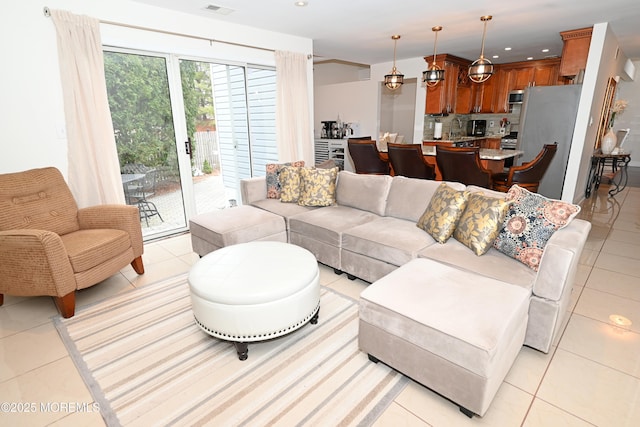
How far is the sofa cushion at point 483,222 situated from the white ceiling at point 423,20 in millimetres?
2511

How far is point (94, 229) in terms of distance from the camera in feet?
9.55

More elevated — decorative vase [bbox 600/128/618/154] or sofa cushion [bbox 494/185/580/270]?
decorative vase [bbox 600/128/618/154]

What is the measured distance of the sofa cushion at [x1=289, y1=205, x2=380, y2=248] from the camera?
2.93 m

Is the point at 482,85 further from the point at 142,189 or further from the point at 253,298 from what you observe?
the point at 253,298

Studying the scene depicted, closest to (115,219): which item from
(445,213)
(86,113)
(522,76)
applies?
(86,113)

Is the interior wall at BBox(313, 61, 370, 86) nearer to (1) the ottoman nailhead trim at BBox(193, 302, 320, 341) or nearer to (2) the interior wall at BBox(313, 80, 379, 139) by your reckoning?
(2) the interior wall at BBox(313, 80, 379, 139)

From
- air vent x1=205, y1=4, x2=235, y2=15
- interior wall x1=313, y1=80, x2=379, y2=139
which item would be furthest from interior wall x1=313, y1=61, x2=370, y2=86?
air vent x1=205, y1=4, x2=235, y2=15

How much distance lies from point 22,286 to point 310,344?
2090 millimetres

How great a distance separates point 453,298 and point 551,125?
453cm

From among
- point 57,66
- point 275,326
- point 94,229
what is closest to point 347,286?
point 275,326

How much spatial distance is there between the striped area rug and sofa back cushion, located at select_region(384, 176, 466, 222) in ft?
3.60

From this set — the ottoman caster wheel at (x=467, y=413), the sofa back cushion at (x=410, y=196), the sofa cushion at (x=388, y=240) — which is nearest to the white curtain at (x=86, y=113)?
the sofa cushion at (x=388, y=240)

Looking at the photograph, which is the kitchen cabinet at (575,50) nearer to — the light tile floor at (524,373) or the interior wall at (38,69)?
the light tile floor at (524,373)

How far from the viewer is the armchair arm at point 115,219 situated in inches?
114
